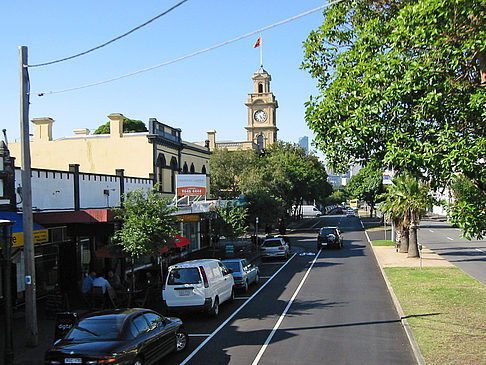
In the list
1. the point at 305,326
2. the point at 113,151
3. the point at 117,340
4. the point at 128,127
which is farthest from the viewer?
the point at 128,127

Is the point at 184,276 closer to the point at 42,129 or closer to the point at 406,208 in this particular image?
the point at 406,208

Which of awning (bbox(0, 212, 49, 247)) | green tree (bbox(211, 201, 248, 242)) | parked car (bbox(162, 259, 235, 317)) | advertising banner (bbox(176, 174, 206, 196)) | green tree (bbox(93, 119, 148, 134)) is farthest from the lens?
green tree (bbox(93, 119, 148, 134))

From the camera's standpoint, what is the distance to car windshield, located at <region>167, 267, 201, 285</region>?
594 inches

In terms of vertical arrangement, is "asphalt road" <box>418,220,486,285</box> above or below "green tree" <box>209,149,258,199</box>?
below

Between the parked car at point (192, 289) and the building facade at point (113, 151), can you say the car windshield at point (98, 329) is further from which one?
the building facade at point (113, 151)

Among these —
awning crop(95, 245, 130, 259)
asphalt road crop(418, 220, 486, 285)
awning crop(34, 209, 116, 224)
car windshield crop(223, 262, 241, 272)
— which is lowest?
asphalt road crop(418, 220, 486, 285)

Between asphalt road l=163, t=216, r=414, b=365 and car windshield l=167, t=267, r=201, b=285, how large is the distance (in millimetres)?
1249

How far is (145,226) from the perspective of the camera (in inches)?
664

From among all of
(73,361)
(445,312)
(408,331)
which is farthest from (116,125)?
(73,361)

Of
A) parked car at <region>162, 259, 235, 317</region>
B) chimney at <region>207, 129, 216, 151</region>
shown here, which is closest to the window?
parked car at <region>162, 259, 235, 317</region>

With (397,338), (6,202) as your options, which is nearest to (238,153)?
(6,202)

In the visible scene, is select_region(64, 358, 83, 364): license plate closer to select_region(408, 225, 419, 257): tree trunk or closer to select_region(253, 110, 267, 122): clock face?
select_region(408, 225, 419, 257): tree trunk

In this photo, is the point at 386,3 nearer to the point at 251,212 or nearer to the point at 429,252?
the point at 429,252

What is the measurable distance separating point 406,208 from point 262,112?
72090 mm
